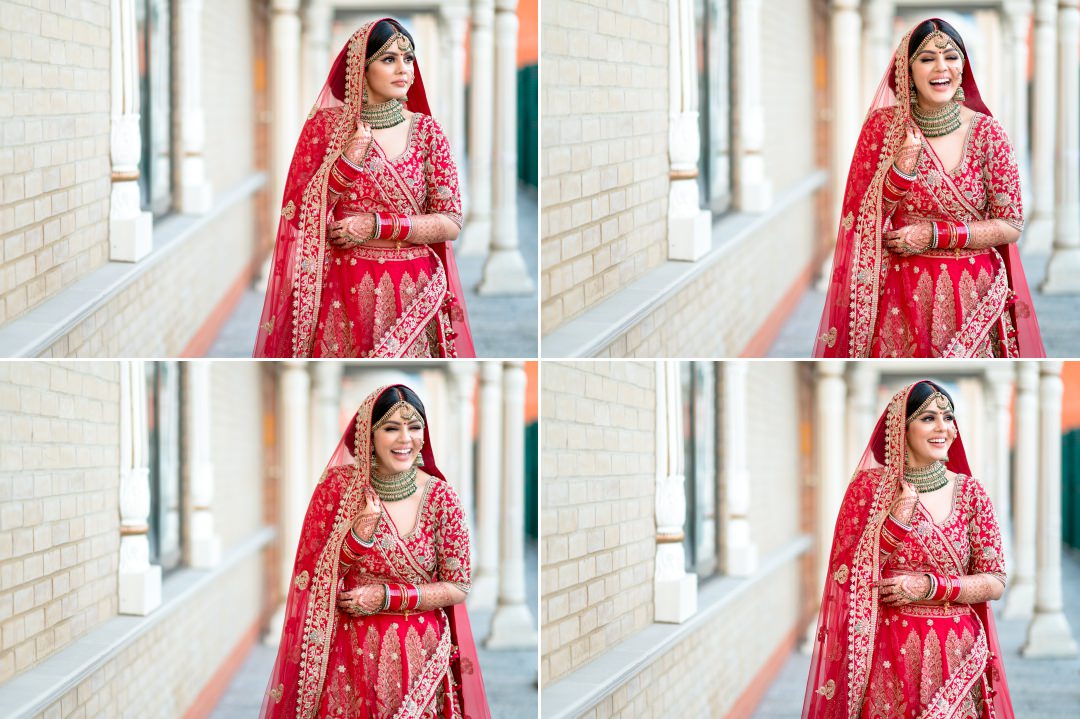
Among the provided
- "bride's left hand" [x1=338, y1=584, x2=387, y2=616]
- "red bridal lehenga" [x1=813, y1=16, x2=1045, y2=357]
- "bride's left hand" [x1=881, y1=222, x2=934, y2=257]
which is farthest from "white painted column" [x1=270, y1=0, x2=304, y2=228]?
"bride's left hand" [x1=881, y1=222, x2=934, y2=257]

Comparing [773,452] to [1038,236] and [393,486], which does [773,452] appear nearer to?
[1038,236]

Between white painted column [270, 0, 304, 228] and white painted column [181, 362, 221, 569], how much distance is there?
0.93m

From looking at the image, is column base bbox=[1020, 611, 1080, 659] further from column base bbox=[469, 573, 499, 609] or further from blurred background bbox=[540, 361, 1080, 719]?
column base bbox=[469, 573, 499, 609]

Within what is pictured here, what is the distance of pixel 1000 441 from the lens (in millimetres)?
5613

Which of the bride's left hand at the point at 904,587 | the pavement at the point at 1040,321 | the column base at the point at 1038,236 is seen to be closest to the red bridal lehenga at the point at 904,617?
the bride's left hand at the point at 904,587

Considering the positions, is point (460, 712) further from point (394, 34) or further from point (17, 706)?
point (394, 34)

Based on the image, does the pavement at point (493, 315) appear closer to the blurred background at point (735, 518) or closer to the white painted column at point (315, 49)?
the blurred background at point (735, 518)

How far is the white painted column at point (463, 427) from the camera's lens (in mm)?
5375

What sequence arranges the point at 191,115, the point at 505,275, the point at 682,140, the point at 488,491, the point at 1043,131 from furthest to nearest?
→ the point at 488,491
the point at 1043,131
the point at 191,115
the point at 505,275
the point at 682,140

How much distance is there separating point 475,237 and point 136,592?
61.8 inches

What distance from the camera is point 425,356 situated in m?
3.46

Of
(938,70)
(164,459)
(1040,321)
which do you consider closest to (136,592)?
(164,459)

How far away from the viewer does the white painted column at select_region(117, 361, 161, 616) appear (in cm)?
410

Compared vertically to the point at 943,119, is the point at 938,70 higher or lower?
higher
